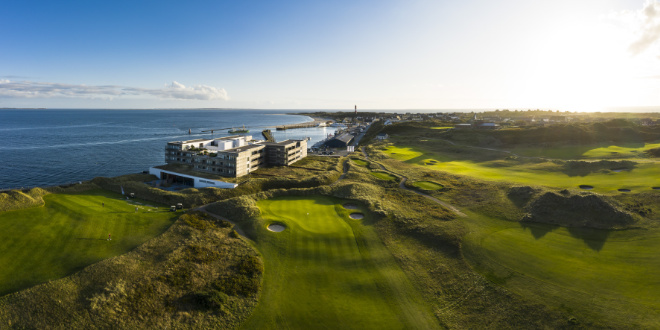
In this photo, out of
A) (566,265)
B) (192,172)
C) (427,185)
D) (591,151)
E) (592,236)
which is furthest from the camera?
(591,151)

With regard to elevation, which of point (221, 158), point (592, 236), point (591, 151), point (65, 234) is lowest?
point (65, 234)

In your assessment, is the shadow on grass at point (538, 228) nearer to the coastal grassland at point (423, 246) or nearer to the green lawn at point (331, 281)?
the coastal grassland at point (423, 246)

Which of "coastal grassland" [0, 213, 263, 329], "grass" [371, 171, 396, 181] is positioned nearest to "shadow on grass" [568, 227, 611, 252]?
"grass" [371, 171, 396, 181]

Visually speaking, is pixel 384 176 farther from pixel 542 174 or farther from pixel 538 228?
pixel 542 174

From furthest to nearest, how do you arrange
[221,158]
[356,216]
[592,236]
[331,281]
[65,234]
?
[221,158] → [356,216] → [65,234] → [592,236] → [331,281]

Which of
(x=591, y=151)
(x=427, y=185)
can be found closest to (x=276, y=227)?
(x=427, y=185)

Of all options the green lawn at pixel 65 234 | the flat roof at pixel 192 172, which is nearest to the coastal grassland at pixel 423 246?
the green lawn at pixel 65 234

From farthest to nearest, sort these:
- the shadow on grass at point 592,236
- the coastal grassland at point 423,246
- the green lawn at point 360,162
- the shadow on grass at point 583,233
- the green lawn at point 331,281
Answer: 1. the green lawn at point 360,162
2. the shadow on grass at point 583,233
3. the shadow on grass at point 592,236
4. the green lawn at point 331,281
5. the coastal grassland at point 423,246

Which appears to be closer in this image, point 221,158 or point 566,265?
point 566,265
